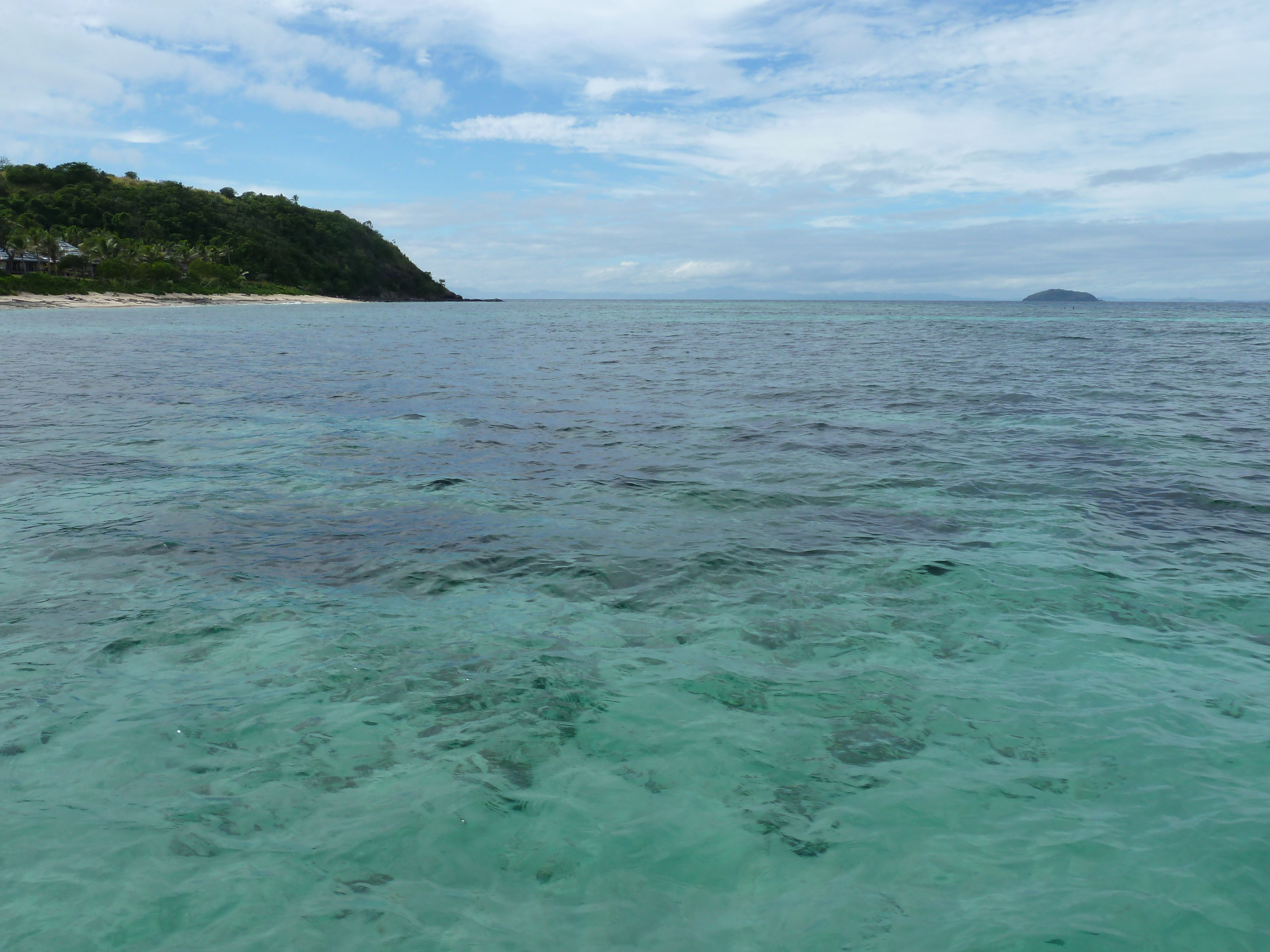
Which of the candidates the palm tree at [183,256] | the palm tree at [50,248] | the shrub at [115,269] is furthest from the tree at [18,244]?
the palm tree at [183,256]

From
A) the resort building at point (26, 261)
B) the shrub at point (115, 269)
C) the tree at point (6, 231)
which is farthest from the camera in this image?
the shrub at point (115, 269)

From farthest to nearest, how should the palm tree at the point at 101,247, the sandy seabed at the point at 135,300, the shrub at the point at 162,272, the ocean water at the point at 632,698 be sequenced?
1. the shrub at the point at 162,272
2. the palm tree at the point at 101,247
3. the sandy seabed at the point at 135,300
4. the ocean water at the point at 632,698

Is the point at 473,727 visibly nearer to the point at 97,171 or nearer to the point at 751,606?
the point at 751,606

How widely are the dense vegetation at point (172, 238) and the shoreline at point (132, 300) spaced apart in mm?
2252

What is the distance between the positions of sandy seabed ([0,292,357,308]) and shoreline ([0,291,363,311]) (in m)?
0.04

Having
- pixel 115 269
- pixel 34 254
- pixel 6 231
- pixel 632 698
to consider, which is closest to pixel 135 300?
pixel 115 269

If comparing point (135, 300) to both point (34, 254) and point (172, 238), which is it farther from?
point (172, 238)

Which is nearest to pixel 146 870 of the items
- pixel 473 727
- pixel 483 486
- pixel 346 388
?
pixel 473 727

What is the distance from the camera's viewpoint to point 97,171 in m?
140

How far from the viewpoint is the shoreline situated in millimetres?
76438

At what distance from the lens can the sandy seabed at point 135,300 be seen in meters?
77.0

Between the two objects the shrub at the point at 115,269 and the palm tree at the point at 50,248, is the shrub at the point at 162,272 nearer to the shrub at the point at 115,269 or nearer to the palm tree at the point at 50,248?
the shrub at the point at 115,269

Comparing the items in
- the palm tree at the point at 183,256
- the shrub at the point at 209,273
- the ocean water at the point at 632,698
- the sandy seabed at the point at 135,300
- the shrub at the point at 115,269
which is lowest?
the ocean water at the point at 632,698

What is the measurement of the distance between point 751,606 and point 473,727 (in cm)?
321
